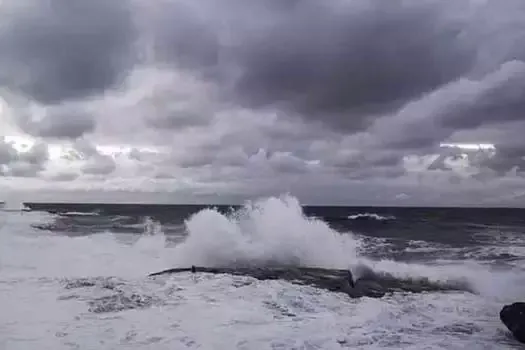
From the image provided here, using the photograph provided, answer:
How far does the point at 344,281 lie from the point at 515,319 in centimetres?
383

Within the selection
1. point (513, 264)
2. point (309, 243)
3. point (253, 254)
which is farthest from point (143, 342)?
point (513, 264)

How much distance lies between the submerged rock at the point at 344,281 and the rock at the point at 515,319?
8.93 ft

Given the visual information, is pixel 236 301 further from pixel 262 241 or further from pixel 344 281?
Answer: pixel 262 241

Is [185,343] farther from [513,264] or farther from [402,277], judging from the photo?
[513,264]

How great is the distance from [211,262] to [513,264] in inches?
414

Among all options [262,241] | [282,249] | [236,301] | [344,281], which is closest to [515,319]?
[344,281]

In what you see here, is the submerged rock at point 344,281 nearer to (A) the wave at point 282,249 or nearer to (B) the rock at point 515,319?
(A) the wave at point 282,249

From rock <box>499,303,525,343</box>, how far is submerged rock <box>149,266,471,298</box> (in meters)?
2.72

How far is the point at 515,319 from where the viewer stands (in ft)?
24.0

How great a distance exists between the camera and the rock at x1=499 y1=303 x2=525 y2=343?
7094mm

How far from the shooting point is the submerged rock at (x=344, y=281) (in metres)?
10.1

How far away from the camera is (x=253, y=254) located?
13828 millimetres

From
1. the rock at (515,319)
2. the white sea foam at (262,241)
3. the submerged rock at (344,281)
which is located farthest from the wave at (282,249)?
the rock at (515,319)

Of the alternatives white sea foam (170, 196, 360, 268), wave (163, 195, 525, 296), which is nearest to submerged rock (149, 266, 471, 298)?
wave (163, 195, 525, 296)
